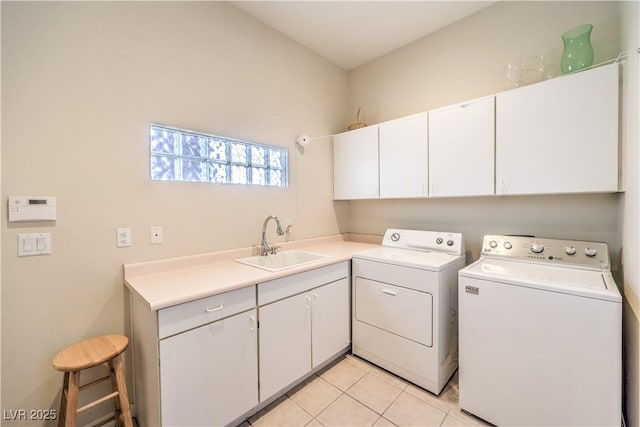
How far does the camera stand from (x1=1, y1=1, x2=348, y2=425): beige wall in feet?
4.19

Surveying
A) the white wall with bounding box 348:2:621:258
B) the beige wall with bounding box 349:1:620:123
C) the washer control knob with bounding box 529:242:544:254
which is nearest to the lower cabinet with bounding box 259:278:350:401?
the white wall with bounding box 348:2:621:258

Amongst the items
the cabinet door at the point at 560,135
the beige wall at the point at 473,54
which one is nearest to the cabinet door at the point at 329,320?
the cabinet door at the point at 560,135

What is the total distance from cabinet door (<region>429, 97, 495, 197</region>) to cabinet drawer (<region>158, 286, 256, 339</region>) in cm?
171

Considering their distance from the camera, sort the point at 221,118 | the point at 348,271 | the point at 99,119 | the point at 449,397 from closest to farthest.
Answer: the point at 99,119, the point at 449,397, the point at 221,118, the point at 348,271

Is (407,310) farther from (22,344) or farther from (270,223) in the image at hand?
(22,344)

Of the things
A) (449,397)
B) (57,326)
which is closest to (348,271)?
(449,397)

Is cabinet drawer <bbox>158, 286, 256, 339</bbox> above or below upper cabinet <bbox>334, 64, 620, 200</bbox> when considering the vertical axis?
below

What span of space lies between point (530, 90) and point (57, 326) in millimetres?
3155

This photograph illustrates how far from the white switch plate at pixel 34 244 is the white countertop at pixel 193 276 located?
37 centimetres

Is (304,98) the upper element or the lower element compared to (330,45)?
lower

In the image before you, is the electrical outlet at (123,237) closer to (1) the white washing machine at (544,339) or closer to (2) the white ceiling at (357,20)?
(2) the white ceiling at (357,20)

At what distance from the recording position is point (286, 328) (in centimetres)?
170

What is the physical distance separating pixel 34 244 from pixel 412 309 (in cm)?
223

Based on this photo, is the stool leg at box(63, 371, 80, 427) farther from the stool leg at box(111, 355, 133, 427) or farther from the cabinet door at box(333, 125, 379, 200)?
the cabinet door at box(333, 125, 379, 200)
